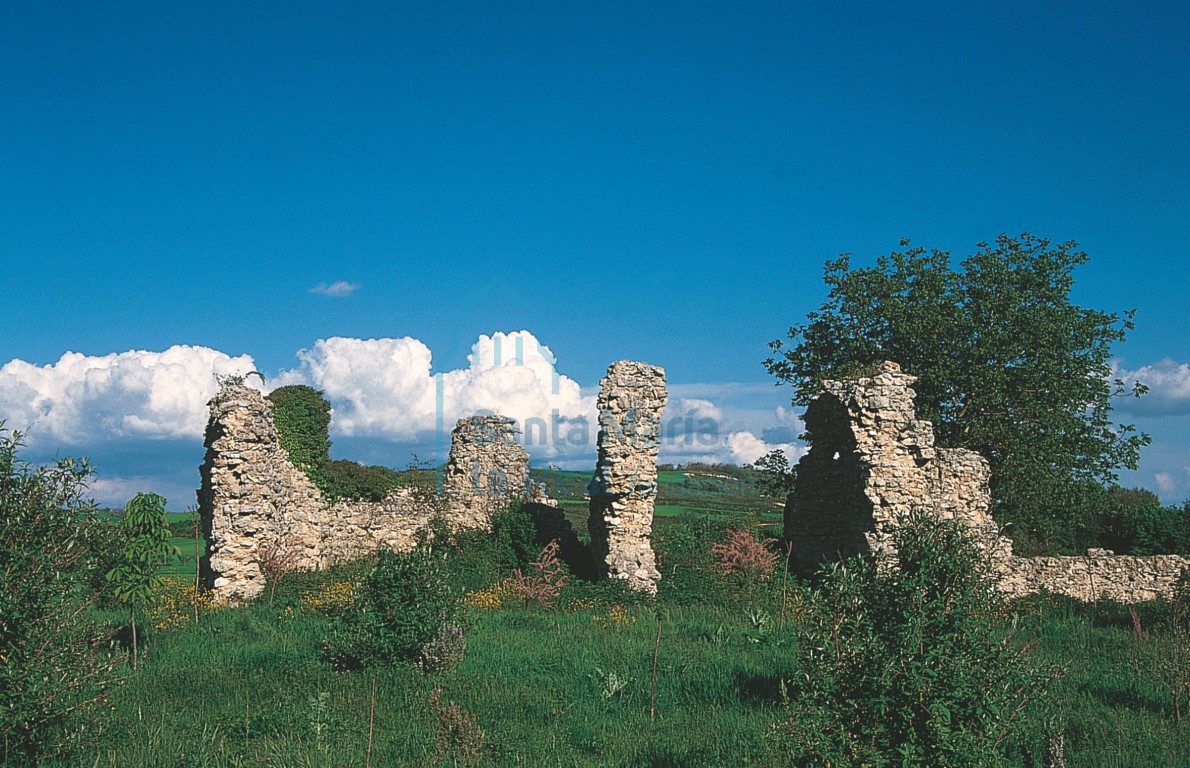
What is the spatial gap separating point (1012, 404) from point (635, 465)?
1149 cm

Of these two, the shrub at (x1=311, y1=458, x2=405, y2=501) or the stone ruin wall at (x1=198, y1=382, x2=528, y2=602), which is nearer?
the stone ruin wall at (x1=198, y1=382, x2=528, y2=602)

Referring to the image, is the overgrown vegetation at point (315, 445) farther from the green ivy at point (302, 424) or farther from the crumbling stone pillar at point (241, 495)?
the crumbling stone pillar at point (241, 495)

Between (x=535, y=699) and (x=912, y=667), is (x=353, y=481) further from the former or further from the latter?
(x=912, y=667)

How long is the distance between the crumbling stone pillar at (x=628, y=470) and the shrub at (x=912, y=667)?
13480 mm

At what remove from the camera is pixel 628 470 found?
19547mm

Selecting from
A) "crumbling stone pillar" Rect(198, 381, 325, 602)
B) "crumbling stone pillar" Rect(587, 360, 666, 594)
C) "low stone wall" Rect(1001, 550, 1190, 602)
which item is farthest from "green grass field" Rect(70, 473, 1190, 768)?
"low stone wall" Rect(1001, 550, 1190, 602)

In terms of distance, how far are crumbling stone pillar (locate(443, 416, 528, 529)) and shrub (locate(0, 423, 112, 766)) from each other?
50.1 ft

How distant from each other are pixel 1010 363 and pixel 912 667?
21.1 m

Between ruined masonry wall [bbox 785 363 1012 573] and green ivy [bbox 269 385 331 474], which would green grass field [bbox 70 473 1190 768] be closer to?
ruined masonry wall [bbox 785 363 1012 573]

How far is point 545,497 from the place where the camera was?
23.9 metres

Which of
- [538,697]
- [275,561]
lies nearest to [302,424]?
[275,561]

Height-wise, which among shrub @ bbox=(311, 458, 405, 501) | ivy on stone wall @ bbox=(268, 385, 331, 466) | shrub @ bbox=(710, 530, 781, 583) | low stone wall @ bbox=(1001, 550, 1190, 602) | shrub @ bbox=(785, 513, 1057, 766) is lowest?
low stone wall @ bbox=(1001, 550, 1190, 602)

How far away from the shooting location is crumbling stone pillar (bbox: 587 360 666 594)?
19438mm

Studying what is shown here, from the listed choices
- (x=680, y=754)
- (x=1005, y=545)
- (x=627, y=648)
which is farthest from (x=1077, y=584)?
(x=680, y=754)
